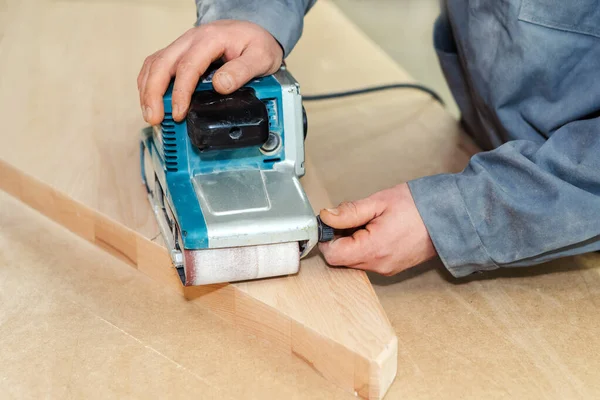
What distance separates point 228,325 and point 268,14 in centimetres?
50

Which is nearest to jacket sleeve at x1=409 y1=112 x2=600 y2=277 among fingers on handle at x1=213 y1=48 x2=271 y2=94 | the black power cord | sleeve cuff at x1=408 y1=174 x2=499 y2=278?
sleeve cuff at x1=408 y1=174 x2=499 y2=278

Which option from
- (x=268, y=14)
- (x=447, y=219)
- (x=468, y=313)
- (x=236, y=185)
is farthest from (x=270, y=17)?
(x=468, y=313)

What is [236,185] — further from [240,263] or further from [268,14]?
[268,14]

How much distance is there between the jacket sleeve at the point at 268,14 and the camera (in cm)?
115

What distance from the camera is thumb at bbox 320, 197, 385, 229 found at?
3.14ft

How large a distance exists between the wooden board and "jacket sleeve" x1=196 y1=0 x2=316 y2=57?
0.23m

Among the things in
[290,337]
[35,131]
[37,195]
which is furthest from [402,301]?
[35,131]

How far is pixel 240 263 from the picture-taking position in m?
0.91

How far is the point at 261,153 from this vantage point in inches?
39.5

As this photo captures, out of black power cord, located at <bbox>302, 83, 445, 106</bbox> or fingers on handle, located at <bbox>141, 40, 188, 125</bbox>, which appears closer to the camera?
fingers on handle, located at <bbox>141, 40, 188, 125</bbox>

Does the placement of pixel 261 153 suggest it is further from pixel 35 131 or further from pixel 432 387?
pixel 35 131

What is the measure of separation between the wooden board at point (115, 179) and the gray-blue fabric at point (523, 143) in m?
0.16

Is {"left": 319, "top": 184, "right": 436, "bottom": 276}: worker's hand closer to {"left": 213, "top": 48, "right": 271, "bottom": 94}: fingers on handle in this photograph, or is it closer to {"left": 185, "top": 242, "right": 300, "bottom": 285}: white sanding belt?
{"left": 185, "top": 242, "right": 300, "bottom": 285}: white sanding belt

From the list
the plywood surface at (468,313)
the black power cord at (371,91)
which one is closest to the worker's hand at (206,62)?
the plywood surface at (468,313)
